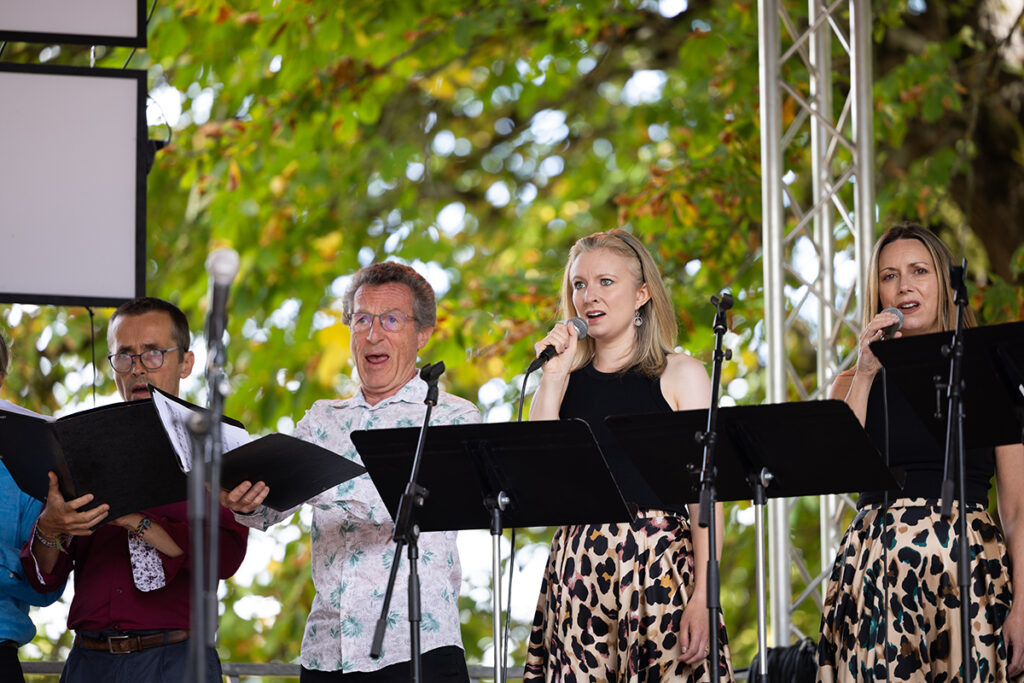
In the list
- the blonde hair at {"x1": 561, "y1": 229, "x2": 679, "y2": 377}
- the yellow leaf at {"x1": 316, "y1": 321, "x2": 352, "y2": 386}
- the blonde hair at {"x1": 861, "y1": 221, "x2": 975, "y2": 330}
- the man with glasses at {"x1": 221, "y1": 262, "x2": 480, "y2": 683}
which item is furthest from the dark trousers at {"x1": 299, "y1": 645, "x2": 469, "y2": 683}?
the yellow leaf at {"x1": 316, "y1": 321, "x2": 352, "y2": 386}

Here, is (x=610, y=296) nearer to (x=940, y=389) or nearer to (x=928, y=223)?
(x=940, y=389)

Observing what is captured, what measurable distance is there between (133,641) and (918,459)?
2.13 m

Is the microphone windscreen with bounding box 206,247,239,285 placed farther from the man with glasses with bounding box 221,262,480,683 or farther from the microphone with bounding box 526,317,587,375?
the microphone with bounding box 526,317,587,375

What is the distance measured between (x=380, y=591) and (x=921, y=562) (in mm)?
1411

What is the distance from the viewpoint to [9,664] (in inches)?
144

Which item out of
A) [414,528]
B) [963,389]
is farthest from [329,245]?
[963,389]

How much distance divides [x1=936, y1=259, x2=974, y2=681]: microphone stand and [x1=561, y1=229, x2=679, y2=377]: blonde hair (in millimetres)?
822

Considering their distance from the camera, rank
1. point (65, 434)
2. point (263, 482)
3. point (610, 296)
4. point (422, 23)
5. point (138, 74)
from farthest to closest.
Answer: point (422, 23), point (138, 74), point (610, 296), point (263, 482), point (65, 434)

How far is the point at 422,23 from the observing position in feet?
24.9

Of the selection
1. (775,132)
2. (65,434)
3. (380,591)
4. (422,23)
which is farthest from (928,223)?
(65,434)

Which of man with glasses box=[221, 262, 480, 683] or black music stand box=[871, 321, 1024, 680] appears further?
man with glasses box=[221, 262, 480, 683]

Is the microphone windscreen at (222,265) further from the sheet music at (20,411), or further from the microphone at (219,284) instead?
the sheet music at (20,411)

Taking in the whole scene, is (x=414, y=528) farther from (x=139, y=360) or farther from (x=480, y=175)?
(x=480, y=175)

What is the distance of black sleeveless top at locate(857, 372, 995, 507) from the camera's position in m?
3.49
